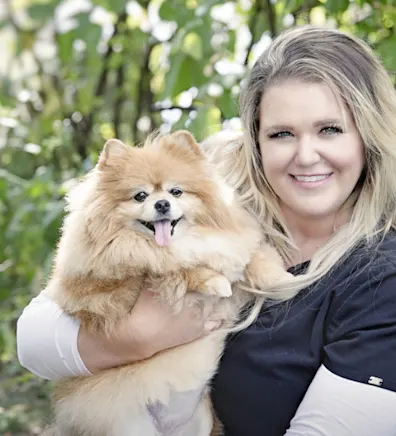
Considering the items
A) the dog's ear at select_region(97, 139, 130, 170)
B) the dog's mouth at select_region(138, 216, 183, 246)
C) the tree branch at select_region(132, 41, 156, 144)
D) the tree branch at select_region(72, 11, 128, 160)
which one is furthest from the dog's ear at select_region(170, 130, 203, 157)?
the tree branch at select_region(72, 11, 128, 160)

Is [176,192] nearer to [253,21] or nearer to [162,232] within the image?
[162,232]

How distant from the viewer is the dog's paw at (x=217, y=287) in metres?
1.71

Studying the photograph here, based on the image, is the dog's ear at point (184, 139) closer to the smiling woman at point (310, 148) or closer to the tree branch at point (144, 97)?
the smiling woman at point (310, 148)

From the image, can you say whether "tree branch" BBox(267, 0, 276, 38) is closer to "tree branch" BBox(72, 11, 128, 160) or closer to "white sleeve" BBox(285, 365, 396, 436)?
"tree branch" BBox(72, 11, 128, 160)

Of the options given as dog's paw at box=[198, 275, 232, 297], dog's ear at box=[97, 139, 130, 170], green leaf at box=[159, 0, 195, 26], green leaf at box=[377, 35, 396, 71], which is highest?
green leaf at box=[159, 0, 195, 26]

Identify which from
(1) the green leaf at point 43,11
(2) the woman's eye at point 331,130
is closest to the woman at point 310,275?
(2) the woman's eye at point 331,130

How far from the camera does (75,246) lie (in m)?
1.77

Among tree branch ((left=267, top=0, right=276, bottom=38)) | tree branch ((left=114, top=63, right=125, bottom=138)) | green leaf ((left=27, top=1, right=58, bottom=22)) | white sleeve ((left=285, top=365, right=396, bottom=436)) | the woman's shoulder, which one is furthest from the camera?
tree branch ((left=114, top=63, right=125, bottom=138))

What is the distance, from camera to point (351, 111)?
1.73 m

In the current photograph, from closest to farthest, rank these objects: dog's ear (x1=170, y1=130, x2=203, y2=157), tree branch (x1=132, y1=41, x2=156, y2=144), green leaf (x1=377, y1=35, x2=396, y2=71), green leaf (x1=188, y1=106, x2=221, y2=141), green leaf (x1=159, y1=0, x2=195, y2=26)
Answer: dog's ear (x1=170, y1=130, x2=203, y2=157) → green leaf (x1=377, y1=35, x2=396, y2=71) → green leaf (x1=188, y1=106, x2=221, y2=141) → green leaf (x1=159, y1=0, x2=195, y2=26) → tree branch (x1=132, y1=41, x2=156, y2=144)

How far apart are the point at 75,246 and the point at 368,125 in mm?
865

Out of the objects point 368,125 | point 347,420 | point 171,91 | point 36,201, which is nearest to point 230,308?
point 347,420

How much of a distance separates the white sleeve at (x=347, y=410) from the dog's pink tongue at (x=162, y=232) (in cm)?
53

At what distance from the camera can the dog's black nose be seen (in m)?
1.65
